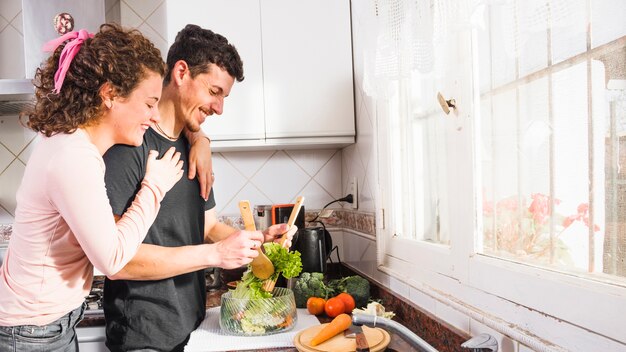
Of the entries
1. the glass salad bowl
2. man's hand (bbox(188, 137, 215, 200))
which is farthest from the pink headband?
the glass salad bowl

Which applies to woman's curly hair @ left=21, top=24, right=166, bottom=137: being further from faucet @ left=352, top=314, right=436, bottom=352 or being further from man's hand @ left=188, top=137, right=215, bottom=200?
faucet @ left=352, top=314, right=436, bottom=352

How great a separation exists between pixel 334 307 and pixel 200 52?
821 millimetres

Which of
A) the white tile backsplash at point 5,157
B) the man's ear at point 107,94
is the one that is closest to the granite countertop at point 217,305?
the man's ear at point 107,94

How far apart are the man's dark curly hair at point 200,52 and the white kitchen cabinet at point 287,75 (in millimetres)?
652

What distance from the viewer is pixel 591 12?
78 centimetres

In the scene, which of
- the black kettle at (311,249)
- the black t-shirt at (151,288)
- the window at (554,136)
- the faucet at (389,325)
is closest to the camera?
the window at (554,136)

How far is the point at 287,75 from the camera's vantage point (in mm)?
2152

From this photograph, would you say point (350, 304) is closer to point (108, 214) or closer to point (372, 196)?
point (372, 196)

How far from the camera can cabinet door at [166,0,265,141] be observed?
6.93ft

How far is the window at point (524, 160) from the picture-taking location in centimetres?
76

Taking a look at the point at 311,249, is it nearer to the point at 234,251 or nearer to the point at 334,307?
the point at 334,307

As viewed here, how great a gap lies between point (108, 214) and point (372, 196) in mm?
1072

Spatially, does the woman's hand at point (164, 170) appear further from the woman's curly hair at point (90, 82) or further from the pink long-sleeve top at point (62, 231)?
the woman's curly hair at point (90, 82)

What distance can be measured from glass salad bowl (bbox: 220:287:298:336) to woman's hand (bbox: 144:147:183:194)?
1.14 feet
